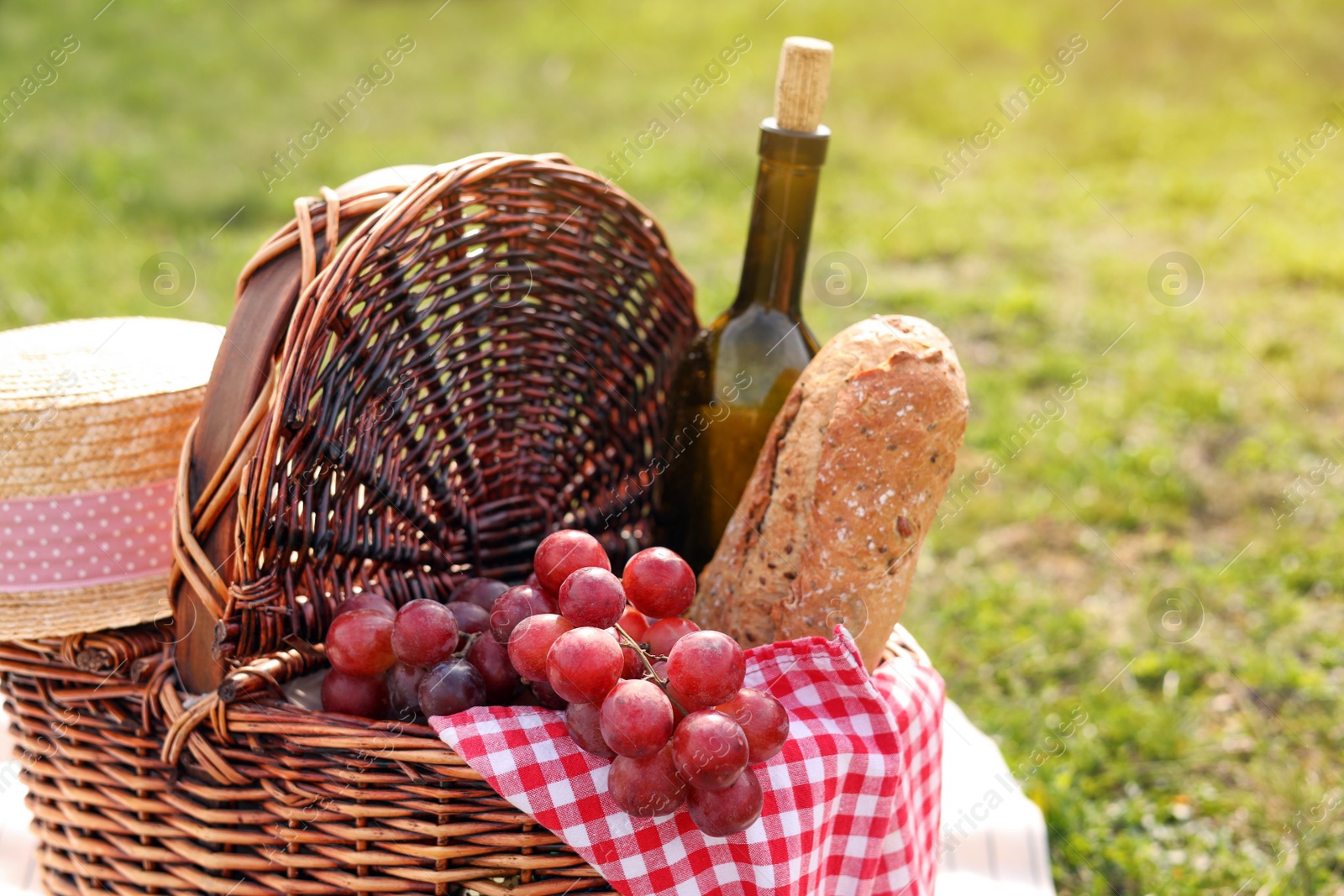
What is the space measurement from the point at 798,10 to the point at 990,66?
131cm

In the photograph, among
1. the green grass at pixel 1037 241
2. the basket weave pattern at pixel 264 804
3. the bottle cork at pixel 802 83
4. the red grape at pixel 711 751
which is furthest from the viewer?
the green grass at pixel 1037 241

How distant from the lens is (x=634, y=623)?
1.18m

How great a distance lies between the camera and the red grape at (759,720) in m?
1.03

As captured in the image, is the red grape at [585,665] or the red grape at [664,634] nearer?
the red grape at [585,665]

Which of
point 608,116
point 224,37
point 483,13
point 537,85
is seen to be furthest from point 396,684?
point 483,13

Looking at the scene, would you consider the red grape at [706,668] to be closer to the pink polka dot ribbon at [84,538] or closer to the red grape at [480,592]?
the red grape at [480,592]

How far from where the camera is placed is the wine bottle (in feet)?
4.91

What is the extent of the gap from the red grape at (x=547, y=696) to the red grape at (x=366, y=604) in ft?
0.65

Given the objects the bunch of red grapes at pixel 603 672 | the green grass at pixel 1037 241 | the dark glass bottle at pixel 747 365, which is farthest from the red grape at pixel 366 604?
the green grass at pixel 1037 241

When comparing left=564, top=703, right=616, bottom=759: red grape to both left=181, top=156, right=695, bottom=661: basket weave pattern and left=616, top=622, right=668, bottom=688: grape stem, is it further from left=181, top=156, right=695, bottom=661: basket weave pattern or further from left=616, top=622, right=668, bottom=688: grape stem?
left=181, top=156, right=695, bottom=661: basket weave pattern

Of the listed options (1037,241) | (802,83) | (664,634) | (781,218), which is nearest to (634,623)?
(664,634)

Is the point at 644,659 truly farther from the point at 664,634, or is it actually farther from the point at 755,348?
the point at 755,348

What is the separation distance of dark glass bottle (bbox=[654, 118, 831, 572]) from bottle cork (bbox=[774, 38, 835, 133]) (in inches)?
0.8

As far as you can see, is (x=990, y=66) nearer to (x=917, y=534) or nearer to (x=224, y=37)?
(x=224, y=37)
